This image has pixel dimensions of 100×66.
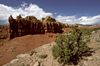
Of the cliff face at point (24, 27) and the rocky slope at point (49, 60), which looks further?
the cliff face at point (24, 27)

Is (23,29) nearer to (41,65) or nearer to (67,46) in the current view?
(41,65)

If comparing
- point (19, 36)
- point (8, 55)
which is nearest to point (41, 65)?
point (8, 55)

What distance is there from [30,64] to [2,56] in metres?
10.8

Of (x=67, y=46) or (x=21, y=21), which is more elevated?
(x=21, y=21)

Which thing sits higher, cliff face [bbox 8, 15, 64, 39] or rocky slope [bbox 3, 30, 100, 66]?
cliff face [bbox 8, 15, 64, 39]

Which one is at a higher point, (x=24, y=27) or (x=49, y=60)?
(x=24, y=27)

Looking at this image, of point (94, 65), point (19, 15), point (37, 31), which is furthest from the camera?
point (37, 31)

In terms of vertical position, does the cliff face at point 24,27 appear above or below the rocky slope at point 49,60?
above

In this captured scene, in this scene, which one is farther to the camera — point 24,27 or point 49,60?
point 24,27

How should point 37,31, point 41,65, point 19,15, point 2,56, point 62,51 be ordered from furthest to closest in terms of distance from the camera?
point 37,31 < point 19,15 < point 2,56 < point 41,65 < point 62,51

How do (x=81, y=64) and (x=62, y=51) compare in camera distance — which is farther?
(x=62, y=51)

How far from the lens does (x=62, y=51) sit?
6.03 m

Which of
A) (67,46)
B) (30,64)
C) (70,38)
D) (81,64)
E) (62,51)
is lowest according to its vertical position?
(30,64)

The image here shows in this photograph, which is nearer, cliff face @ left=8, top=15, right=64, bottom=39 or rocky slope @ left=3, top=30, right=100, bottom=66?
rocky slope @ left=3, top=30, right=100, bottom=66
